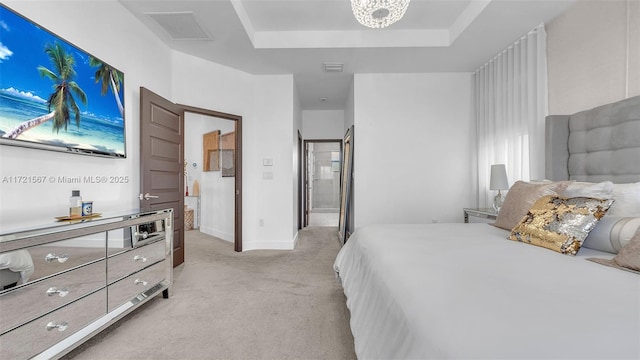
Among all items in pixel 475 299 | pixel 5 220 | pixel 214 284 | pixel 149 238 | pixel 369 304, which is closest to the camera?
pixel 475 299

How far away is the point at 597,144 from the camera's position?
2182mm

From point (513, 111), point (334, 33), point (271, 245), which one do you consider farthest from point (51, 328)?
point (513, 111)

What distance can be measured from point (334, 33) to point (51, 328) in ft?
11.8

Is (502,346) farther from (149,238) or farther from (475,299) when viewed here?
(149,238)

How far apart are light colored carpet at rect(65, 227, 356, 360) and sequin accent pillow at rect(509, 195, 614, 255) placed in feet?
4.24

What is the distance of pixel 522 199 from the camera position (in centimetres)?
204


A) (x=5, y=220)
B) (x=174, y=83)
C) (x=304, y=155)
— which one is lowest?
(x=5, y=220)

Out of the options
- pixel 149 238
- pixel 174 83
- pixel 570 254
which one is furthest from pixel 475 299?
pixel 174 83

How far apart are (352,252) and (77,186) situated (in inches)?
82.6

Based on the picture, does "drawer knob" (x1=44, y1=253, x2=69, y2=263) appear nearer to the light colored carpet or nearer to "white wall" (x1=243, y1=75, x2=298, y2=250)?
the light colored carpet

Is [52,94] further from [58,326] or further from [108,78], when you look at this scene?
[58,326]

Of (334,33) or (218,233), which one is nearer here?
(334,33)

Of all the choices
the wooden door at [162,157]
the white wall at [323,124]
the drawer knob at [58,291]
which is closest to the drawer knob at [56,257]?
the drawer knob at [58,291]

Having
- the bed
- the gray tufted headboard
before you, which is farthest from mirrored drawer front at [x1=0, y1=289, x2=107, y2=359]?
the gray tufted headboard
